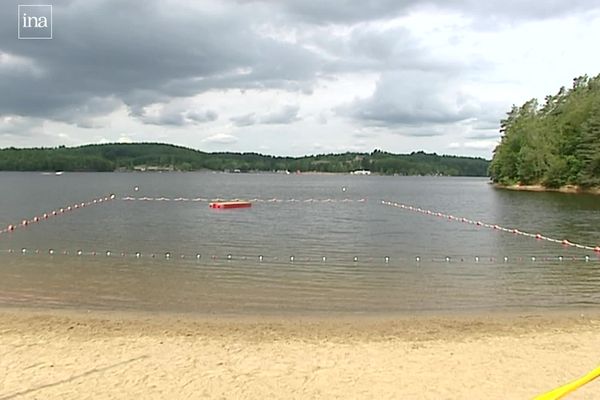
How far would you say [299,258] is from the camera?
2356 centimetres

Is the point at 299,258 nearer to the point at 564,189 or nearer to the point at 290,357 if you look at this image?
the point at 290,357

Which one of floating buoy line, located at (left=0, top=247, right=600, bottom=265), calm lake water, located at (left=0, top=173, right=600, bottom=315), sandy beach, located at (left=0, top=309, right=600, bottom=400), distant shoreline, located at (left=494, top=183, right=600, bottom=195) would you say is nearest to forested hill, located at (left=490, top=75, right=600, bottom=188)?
distant shoreline, located at (left=494, top=183, right=600, bottom=195)

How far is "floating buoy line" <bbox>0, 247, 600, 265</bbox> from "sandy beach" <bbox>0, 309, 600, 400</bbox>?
939cm

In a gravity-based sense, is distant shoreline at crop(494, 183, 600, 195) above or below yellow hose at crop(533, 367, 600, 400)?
above

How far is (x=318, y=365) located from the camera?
9352 millimetres

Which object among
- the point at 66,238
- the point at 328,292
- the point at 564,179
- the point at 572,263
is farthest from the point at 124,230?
the point at 564,179

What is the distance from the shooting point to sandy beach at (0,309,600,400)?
8125mm

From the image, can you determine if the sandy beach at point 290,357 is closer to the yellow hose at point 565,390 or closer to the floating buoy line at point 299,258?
the yellow hose at point 565,390

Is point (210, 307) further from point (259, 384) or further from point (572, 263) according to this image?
point (572, 263)

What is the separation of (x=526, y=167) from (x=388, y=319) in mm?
86924

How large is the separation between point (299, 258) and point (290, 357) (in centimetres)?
1374

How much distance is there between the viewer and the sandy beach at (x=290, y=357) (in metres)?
8.12

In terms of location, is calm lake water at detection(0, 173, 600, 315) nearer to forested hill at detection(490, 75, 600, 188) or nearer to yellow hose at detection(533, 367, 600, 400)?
yellow hose at detection(533, 367, 600, 400)

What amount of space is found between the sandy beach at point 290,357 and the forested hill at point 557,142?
70251 mm
